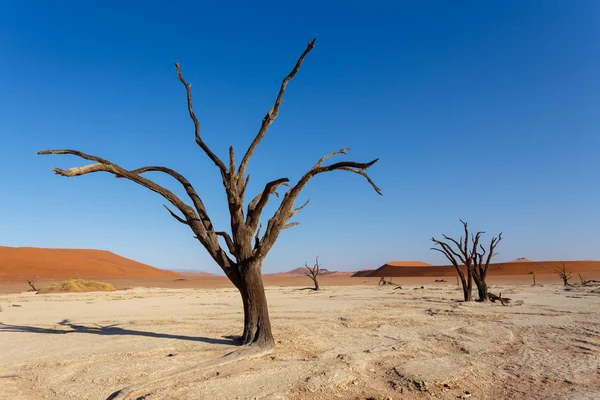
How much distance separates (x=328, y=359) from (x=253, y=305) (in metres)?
1.75

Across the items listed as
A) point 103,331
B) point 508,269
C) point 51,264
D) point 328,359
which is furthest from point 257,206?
point 51,264

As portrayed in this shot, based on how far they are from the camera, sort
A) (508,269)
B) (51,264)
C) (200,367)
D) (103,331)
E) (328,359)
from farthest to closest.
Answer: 1. (51,264)
2. (508,269)
3. (103,331)
4. (328,359)
5. (200,367)

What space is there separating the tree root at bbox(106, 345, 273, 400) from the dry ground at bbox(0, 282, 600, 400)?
14cm

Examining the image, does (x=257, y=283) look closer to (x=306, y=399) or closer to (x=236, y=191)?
(x=236, y=191)

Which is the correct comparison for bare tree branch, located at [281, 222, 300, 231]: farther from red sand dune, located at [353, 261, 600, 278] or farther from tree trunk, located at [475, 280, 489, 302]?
red sand dune, located at [353, 261, 600, 278]

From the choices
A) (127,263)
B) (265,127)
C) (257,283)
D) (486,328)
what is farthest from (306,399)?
(127,263)

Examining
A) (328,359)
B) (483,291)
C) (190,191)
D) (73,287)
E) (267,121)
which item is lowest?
(328,359)

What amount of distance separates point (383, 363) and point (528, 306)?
1058cm

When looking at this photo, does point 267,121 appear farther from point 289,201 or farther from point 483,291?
point 483,291

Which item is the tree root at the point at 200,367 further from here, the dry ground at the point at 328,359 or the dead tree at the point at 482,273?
the dead tree at the point at 482,273

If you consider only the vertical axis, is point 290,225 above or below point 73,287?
above

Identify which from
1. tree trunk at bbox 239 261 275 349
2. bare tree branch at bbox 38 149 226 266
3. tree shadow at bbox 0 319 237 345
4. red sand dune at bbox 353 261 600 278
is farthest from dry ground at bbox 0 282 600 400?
red sand dune at bbox 353 261 600 278

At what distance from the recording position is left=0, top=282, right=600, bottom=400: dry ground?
490 centimetres

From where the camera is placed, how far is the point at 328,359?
252 inches
